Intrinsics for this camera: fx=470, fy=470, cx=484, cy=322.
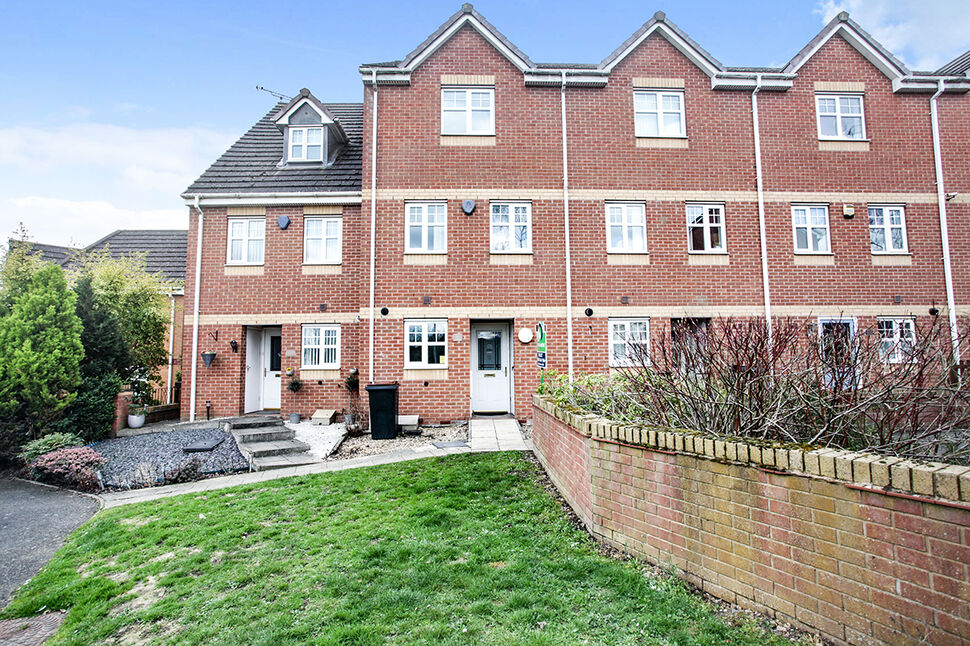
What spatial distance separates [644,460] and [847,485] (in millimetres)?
1610

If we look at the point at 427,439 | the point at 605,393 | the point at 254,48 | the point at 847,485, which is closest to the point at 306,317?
the point at 427,439

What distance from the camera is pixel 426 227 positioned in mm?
13227

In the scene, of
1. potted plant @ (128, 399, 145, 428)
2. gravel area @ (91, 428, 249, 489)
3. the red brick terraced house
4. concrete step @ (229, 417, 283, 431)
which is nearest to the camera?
gravel area @ (91, 428, 249, 489)

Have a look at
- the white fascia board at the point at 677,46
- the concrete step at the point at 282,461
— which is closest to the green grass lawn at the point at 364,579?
the concrete step at the point at 282,461

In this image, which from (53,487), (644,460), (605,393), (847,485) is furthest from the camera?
(53,487)

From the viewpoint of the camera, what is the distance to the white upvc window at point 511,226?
1323 centimetres

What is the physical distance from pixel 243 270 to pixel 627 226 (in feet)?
37.2

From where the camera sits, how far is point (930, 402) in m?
3.36

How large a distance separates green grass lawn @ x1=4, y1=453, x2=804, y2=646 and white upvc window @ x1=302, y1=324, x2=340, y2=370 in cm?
726

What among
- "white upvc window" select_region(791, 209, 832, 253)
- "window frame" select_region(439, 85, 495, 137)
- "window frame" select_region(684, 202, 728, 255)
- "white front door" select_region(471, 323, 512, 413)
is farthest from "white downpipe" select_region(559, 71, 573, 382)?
"white upvc window" select_region(791, 209, 832, 253)

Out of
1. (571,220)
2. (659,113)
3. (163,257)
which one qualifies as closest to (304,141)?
(163,257)

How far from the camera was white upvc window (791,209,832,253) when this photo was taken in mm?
13539

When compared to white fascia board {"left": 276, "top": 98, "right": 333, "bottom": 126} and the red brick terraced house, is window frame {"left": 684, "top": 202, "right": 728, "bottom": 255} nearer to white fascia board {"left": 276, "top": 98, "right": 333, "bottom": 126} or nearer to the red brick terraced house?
the red brick terraced house

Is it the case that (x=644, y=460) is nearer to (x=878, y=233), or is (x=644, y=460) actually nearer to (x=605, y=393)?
(x=605, y=393)
